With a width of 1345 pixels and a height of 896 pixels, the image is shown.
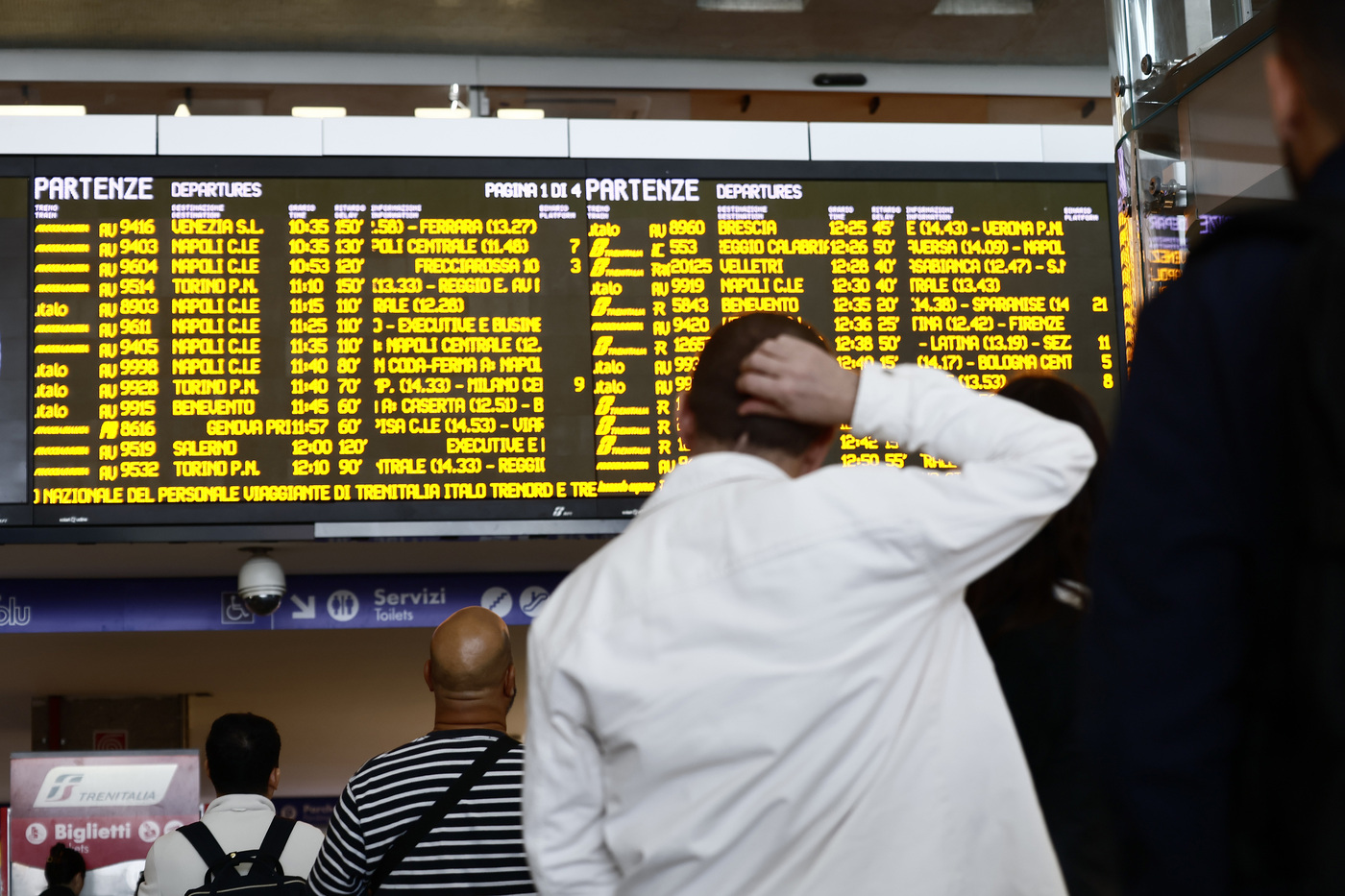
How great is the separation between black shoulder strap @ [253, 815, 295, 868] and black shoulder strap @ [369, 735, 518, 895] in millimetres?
969

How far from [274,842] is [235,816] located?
0.14 m

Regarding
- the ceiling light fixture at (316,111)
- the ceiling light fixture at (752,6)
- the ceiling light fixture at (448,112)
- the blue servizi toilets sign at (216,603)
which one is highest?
the ceiling light fixture at (752,6)

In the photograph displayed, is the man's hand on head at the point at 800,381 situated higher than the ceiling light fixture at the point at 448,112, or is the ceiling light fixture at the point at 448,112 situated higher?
the ceiling light fixture at the point at 448,112

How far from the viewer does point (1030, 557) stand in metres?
1.82

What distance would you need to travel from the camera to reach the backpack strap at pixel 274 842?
3229mm

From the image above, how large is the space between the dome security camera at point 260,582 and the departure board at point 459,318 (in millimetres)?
552

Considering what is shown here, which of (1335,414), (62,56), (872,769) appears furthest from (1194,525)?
(62,56)

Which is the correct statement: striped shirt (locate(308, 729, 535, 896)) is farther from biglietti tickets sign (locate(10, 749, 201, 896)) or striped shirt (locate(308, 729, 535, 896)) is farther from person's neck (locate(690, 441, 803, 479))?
biglietti tickets sign (locate(10, 749, 201, 896))

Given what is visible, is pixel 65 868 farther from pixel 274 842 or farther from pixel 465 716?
pixel 465 716

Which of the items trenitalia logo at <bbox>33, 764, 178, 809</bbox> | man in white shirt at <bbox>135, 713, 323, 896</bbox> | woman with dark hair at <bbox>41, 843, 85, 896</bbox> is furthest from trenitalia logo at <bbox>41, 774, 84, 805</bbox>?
man in white shirt at <bbox>135, 713, 323, 896</bbox>

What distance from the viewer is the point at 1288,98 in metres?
1.04

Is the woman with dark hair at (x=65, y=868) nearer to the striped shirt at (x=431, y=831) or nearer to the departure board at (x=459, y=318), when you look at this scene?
the departure board at (x=459, y=318)

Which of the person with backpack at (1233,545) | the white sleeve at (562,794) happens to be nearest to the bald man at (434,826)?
the white sleeve at (562,794)

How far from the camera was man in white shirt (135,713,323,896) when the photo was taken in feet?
10.6
